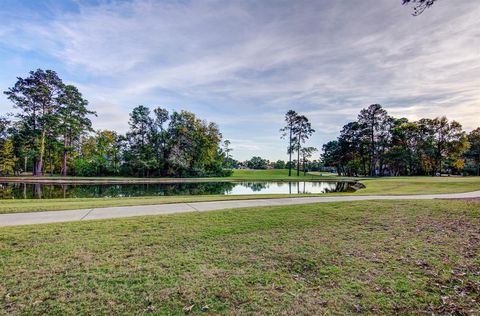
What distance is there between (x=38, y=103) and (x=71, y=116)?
13.2ft

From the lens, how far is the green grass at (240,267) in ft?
8.43

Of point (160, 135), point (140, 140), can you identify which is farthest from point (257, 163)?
point (140, 140)

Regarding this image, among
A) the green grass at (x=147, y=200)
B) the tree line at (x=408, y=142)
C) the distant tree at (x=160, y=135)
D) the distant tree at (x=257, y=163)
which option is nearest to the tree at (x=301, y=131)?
the tree line at (x=408, y=142)

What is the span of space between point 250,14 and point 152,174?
3211 centimetres

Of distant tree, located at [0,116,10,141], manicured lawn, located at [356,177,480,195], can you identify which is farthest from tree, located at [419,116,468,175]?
distant tree, located at [0,116,10,141]

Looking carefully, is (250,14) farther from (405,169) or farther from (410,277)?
(405,169)

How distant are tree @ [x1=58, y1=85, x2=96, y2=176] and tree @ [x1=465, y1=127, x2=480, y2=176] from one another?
72.1 m

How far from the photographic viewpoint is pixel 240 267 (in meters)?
3.40

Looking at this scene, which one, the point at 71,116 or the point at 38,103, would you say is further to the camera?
the point at 71,116

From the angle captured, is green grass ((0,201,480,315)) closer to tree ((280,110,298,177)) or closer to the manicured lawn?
the manicured lawn

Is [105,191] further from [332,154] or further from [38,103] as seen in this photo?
[332,154]

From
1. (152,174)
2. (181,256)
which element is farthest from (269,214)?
(152,174)

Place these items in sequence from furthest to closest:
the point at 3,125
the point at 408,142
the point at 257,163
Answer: the point at 257,163
the point at 408,142
the point at 3,125

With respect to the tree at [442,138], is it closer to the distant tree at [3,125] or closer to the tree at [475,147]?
the tree at [475,147]
